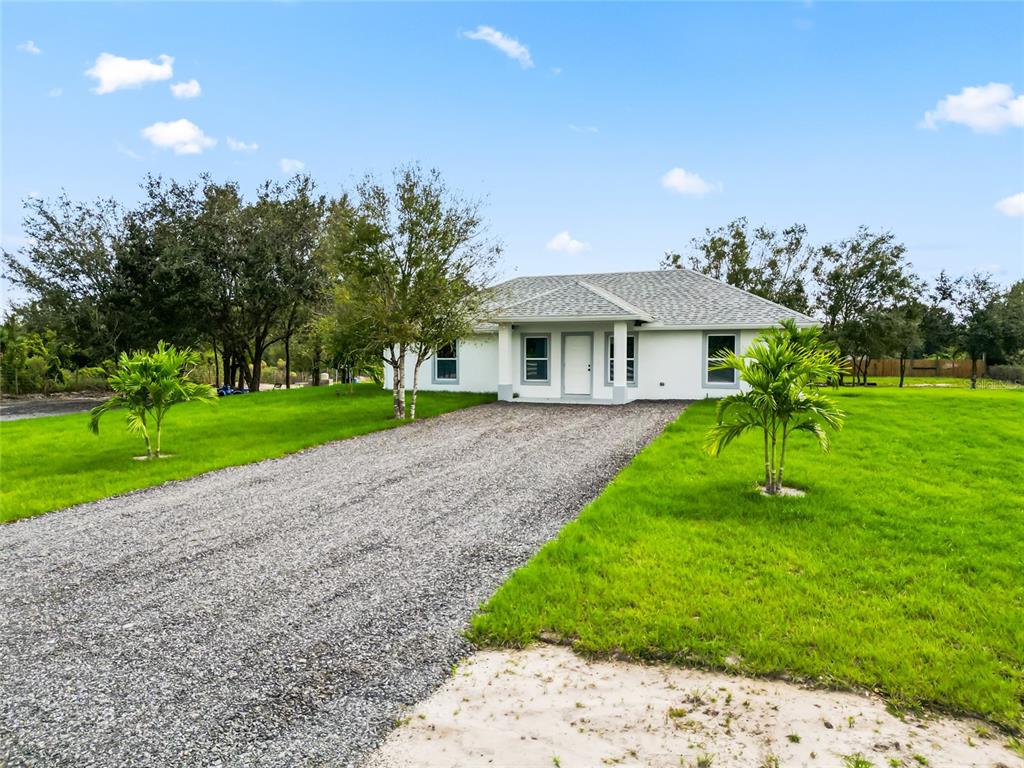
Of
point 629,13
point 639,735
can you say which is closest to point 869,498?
point 639,735

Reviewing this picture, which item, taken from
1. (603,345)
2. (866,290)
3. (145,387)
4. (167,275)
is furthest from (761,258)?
(145,387)

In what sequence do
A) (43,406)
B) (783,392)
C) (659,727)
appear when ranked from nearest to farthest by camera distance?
(659,727), (783,392), (43,406)

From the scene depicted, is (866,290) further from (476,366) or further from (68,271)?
(68,271)

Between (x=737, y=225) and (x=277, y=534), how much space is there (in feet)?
123

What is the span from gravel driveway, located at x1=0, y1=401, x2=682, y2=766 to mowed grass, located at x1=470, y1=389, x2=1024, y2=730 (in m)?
0.70

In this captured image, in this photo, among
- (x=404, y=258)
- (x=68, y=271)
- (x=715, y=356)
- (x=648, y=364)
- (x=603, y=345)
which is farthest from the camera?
(x=68, y=271)

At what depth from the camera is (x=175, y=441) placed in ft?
37.3

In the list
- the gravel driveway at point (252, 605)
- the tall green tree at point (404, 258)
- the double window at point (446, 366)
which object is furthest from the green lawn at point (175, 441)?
the tall green tree at point (404, 258)

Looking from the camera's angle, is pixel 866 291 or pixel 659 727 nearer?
pixel 659 727

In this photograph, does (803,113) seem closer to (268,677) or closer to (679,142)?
(679,142)

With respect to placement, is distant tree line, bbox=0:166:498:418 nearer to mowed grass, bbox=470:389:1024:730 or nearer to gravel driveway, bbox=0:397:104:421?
gravel driveway, bbox=0:397:104:421

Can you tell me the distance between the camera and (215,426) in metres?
13.5

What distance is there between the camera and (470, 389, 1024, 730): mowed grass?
3156 mm

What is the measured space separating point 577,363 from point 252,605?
1416 centimetres
